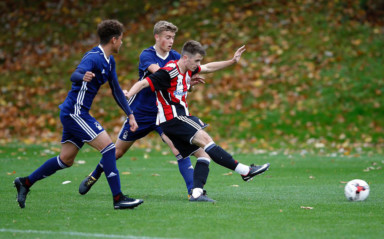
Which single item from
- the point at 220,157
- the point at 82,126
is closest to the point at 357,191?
the point at 220,157

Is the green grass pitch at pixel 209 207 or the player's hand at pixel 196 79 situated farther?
the player's hand at pixel 196 79

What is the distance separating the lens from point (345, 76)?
17.0 meters

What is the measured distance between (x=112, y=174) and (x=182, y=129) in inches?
40.1

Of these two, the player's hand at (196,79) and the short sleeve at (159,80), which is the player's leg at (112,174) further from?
the player's hand at (196,79)

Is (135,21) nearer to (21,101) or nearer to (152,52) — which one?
(21,101)

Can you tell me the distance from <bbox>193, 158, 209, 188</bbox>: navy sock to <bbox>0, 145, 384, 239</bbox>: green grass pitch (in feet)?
0.86

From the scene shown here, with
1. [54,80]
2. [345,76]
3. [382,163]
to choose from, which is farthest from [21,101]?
[382,163]

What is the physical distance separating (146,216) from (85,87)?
163cm

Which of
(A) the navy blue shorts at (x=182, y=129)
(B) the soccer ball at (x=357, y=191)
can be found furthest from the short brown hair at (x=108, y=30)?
(B) the soccer ball at (x=357, y=191)

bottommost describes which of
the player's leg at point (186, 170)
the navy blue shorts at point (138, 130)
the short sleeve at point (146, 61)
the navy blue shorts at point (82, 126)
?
the player's leg at point (186, 170)

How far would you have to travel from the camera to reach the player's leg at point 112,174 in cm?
671

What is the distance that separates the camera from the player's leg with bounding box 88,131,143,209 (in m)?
6.71

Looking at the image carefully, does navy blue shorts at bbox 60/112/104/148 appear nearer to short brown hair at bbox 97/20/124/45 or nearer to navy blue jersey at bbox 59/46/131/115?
navy blue jersey at bbox 59/46/131/115

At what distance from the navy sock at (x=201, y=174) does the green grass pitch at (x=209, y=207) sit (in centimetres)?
26
